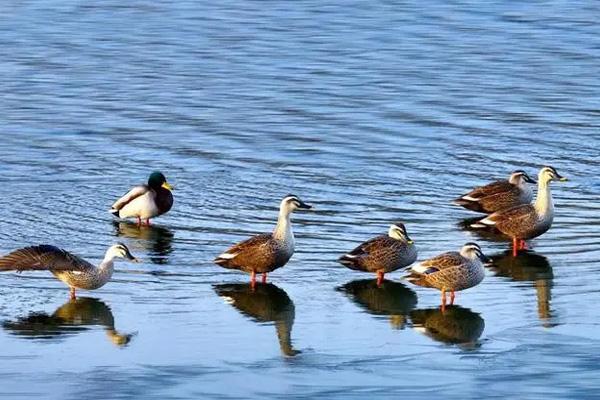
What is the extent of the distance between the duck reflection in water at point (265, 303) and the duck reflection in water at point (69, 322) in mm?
1664

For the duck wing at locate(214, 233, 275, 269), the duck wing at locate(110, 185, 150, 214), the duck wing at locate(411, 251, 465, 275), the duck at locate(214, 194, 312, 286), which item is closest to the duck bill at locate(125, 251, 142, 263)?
the duck at locate(214, 194, 312, 286)

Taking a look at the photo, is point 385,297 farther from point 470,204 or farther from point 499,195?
point 499,195

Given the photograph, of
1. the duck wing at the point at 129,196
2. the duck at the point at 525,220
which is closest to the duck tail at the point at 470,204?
the duck at the point at 525,220

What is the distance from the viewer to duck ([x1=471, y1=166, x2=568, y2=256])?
23.5 meters

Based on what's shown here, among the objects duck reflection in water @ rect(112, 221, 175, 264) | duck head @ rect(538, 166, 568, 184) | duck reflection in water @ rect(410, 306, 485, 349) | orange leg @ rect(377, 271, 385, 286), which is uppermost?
duck head @ rect(538, 166, 568, 184)

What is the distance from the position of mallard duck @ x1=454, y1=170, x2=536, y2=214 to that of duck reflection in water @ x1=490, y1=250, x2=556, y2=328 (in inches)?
71.8

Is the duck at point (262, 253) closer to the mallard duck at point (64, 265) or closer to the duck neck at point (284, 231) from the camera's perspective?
the duck neck at point (284, 231)

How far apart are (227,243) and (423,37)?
18.2m

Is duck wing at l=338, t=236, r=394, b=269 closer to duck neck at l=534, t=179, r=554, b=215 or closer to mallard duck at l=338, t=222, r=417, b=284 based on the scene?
mallard duck at l=338, t=222, r=417, b=284

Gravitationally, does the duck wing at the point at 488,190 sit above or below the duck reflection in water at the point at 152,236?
above

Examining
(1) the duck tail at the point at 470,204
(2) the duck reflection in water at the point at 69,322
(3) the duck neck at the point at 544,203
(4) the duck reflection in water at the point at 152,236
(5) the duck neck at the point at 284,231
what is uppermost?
(3) the duck neck at the point at 544,203

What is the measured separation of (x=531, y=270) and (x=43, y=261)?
6568mm

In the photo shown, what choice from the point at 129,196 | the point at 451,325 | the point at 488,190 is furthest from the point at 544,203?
the point at 129,196

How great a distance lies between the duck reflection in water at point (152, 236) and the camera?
23281mm
